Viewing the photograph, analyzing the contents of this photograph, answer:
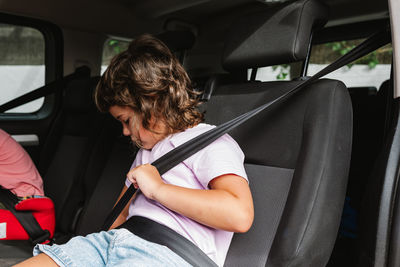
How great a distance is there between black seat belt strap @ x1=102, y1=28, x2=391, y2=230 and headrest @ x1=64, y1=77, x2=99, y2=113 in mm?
970

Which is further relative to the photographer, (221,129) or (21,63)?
(21,63)

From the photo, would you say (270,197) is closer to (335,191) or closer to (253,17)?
(335,191)

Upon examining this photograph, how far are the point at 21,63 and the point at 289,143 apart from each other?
1891 mm

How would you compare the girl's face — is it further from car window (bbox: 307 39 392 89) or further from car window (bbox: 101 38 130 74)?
car window (bbox: 101 38 130 74)

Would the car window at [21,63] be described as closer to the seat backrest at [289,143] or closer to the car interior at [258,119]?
the car interior at [258,119]

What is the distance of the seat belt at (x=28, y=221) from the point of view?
149 centimetres

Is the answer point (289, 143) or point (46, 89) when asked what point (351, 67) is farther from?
point (46, 89)

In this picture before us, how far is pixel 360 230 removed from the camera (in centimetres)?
95

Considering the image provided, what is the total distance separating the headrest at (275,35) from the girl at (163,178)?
0.70 ft

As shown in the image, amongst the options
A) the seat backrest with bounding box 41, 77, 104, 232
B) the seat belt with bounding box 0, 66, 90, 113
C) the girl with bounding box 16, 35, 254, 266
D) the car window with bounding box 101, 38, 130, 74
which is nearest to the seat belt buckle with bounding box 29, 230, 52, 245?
the seat backrest with bounding box 41, 77, 104, 232

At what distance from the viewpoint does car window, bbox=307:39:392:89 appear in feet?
7.00

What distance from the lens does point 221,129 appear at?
1016 millimetres

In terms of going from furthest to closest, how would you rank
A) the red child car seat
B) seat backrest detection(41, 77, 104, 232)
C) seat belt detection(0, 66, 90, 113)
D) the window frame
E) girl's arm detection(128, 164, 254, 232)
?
the window frame
seat belt detection(0, 66, 90, 113)
seat backrest detection(41, 77, 104, 232)
the red child car seat
girl's arm detection(128, 164, 254, 232)

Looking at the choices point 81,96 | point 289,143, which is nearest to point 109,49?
point 81,96
